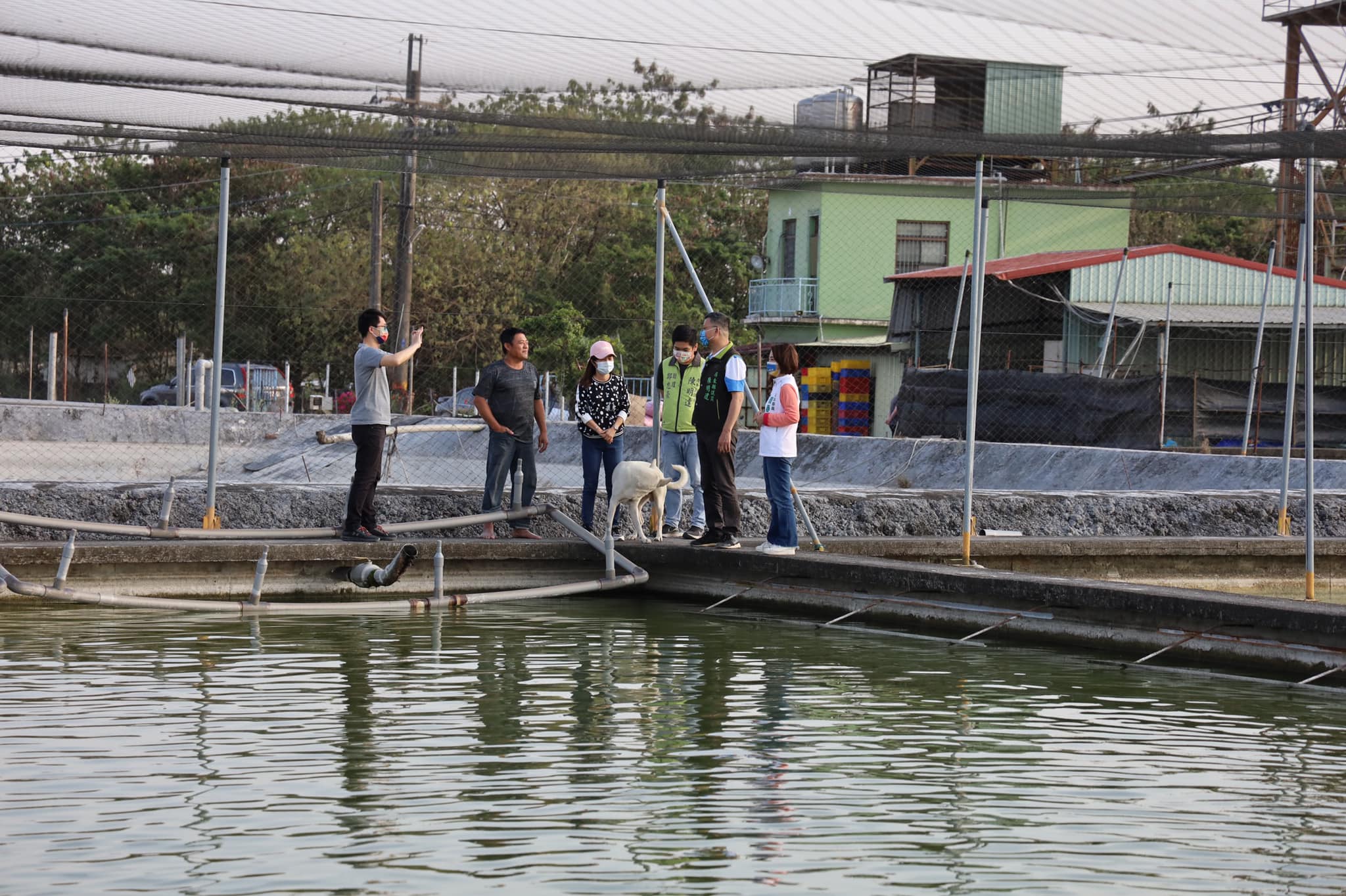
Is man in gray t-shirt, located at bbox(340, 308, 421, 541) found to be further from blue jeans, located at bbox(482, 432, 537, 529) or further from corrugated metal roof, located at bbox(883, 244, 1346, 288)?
corrugated metal roof, located at bbox(883, 244, 1346, 288)

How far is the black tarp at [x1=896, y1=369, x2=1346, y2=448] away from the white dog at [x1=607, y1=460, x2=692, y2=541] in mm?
11621

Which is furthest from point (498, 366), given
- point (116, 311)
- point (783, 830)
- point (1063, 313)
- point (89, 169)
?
point (89, 169)

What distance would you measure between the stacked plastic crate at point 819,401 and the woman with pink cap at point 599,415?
79.8 feet

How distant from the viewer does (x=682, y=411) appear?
12.6 m

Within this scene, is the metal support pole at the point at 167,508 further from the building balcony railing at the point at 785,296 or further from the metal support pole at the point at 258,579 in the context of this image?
the building balcony railing at the point at 785,296

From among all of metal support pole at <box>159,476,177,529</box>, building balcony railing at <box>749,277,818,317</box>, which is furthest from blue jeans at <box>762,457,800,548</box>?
building balcony railing at <box>749,277,818,317</box>

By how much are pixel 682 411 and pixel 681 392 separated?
0.15 meters

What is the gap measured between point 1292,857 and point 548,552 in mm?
7792

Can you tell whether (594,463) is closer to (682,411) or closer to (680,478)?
(680,478)

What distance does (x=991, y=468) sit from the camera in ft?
67.2

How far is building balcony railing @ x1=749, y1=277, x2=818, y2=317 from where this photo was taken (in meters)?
41.8

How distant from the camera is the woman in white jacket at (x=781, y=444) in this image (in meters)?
11.4

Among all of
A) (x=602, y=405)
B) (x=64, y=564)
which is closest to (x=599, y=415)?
(x=602, y=405)

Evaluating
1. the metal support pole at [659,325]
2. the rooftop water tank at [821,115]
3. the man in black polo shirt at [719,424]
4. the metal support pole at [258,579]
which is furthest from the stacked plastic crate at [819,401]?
the metal support pole at [258,579]
